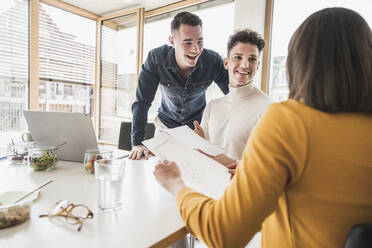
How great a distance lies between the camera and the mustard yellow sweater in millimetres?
502

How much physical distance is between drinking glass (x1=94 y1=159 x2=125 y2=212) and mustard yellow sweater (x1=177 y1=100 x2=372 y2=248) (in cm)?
28

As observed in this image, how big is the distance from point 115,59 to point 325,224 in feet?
14.3

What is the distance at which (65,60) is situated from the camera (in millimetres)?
4039

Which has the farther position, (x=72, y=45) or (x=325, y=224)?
(x=72, y=45)

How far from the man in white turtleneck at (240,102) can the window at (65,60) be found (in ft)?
10.3

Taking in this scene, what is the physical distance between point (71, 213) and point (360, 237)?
2.11ft

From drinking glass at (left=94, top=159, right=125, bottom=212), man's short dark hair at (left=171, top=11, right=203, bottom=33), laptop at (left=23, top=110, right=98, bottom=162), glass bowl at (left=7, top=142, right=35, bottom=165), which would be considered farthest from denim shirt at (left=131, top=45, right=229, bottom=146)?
drinking glass at (left=94, top=159, right=125, bottom=212)

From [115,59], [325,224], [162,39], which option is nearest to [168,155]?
[325,224]

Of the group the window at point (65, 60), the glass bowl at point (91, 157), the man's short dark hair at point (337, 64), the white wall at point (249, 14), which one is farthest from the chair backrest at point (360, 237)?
the window at point (65, 60)

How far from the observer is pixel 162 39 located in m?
3.78

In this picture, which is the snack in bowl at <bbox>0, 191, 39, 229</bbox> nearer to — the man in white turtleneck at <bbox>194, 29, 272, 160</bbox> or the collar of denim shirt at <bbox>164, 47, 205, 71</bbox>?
the man in white turtleneck at <bbox>194, 29, 272, 160</bbox>

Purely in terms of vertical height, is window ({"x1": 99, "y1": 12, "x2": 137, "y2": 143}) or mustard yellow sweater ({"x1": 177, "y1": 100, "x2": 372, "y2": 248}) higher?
window ({"x1": 99, "y1": 12, "x2": 137, "y2": 143})

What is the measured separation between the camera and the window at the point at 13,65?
3.26 m

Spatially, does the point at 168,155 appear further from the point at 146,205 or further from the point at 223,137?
the point at 223,137
